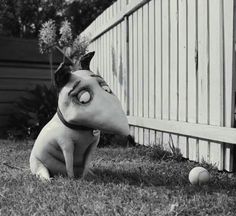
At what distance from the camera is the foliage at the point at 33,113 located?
6941 millimetres

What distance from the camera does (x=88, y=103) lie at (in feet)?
10.9

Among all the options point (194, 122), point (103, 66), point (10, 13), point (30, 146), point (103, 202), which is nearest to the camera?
point (103, 202)

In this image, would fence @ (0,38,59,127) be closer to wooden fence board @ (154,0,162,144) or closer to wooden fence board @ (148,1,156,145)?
wooden fence board @ (148,1,156,145)

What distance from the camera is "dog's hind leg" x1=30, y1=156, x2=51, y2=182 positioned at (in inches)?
137

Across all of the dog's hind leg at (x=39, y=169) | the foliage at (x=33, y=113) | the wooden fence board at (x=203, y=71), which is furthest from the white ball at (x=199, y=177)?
the foliage at (x=33, y=113)

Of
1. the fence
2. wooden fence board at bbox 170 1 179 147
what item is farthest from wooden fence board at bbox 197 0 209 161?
the fence

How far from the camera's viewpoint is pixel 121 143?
5949mm

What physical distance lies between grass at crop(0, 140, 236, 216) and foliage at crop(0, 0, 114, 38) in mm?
12136

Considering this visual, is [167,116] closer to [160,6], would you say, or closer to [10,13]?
[160,6]

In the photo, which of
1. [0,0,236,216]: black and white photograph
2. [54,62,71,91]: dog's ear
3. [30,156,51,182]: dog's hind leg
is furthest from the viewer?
[30,156,51,182]: dog's hind leg

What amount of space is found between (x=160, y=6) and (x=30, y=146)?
8.24 ft

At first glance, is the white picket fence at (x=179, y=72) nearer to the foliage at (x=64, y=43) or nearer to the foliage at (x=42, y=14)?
the foliage at (x=64, y=43)

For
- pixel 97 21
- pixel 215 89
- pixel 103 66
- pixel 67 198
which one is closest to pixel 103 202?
pixel 67 198

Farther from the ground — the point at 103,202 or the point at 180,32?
the point at 180,32
